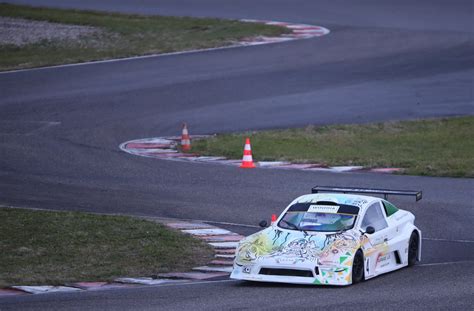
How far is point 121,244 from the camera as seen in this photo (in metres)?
17.8

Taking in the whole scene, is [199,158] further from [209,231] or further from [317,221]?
[317,221]

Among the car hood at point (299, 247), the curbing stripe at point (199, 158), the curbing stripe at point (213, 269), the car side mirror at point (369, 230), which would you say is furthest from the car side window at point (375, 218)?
the curbing stripe at point (199, 158)

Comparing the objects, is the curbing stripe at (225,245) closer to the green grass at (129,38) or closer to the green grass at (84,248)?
the green grass at (84,248)

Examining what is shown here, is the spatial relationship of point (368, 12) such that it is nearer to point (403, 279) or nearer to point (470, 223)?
point (470, 223)

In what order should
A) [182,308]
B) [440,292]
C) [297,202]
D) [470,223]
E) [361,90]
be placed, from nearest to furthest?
[182,308] → [440,292] → [297,202] → [470,223] → [361,90]

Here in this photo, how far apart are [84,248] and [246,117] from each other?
12059 mm

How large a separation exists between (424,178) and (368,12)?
19897 mm

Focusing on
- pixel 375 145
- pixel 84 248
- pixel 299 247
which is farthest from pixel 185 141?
pixel 299 247

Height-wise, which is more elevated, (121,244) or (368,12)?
(368,12)

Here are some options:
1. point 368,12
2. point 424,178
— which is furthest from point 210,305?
point 368,12

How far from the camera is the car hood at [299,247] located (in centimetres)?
1472

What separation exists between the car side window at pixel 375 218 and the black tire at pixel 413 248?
0.60m

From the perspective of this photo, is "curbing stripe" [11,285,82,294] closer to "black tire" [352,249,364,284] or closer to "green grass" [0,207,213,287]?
"green grass" [0,207,213,287]

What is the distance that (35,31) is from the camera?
40.9 meters
